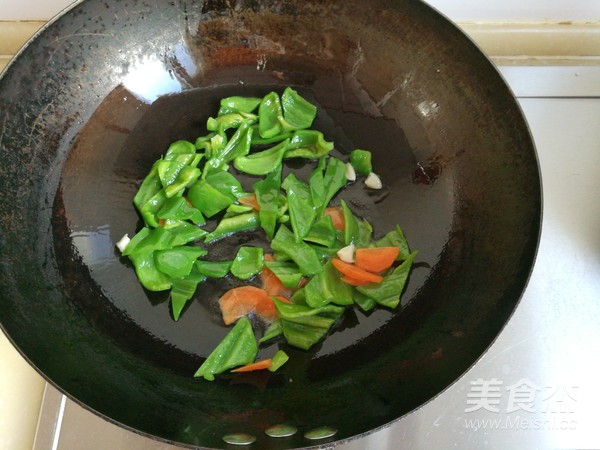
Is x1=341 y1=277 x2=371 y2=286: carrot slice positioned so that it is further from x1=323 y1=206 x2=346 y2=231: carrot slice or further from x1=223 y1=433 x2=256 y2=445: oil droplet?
x1=223 y1=433 x2=256 y2=445: oil droplet

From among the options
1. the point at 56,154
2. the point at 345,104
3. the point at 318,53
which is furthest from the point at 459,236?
the point at 56,154

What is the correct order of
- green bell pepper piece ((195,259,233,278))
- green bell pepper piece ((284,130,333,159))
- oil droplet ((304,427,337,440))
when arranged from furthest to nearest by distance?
green bell pepper piece ((284,130,333,159))
green bell pepper piece ((195,259,233,278))
oil droplet ((304,427,337,440))

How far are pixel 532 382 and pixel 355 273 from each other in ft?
1.42

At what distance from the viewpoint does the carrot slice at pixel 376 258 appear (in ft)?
3.60

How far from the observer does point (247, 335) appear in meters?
1.04

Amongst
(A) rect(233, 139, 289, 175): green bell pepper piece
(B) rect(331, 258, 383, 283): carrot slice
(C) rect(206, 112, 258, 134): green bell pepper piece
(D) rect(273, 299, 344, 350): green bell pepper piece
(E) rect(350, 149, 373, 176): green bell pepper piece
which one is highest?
(C) rect(206, 112, 258, 134): green bell pepper piece

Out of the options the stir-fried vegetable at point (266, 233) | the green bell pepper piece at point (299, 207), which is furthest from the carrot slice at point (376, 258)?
the green bell pepper piece at point (299, 207)

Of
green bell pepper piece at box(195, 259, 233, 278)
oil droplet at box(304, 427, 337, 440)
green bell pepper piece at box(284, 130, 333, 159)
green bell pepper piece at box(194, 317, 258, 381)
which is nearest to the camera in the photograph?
oil droplet at box(304, 427, 337, 440)

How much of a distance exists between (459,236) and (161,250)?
0.56 metres

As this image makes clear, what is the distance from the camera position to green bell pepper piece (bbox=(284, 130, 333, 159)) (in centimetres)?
122

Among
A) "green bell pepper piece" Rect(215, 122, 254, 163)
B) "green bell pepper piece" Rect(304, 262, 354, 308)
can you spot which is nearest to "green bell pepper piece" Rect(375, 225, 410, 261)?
"green bell pepper piece" Rect(304, 262, 354, 308)

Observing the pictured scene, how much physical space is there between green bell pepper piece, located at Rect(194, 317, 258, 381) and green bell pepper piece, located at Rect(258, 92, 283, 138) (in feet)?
1.39

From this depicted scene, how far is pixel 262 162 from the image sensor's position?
1.22 m

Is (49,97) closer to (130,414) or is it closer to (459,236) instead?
(130,414)
